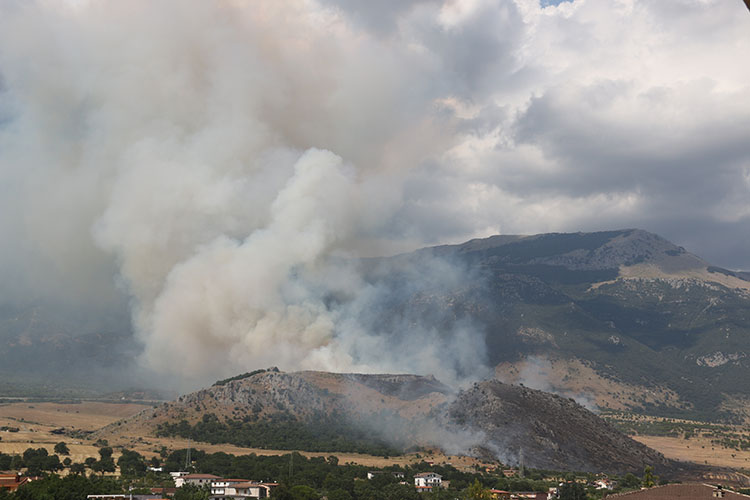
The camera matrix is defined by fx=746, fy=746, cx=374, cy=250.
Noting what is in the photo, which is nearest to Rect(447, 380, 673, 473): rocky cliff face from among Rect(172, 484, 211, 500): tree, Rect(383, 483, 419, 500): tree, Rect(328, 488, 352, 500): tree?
Rect(383, 483, 419, 500): tree

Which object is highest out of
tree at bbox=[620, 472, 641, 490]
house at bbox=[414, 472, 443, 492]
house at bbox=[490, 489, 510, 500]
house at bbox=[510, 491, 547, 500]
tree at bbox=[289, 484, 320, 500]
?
tree at bbox=[289, 484, 320, 500]

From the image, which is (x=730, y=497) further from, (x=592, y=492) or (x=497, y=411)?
(x=497, y=411)

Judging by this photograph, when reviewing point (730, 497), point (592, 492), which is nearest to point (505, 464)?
point (592, 492)

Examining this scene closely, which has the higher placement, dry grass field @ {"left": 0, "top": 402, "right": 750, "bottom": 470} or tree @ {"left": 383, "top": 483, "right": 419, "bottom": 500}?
dry grass field @ {"left": 0, "top": 402, "right": 750, "bottom": 470}

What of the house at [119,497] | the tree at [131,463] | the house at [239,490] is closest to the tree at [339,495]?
the house at [239,490]

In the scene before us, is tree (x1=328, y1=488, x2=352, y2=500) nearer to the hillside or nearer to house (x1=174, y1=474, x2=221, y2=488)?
house (x1=174, y1=474, x2=221, y2=488)

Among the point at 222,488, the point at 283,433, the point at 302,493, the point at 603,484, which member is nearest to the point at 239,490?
the point at 222,488

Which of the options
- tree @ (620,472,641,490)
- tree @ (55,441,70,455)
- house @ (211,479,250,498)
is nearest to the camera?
house @ (211,479,250,498)
